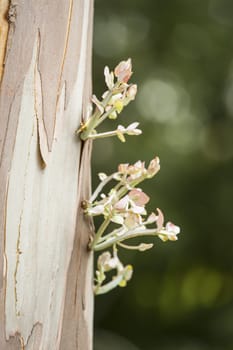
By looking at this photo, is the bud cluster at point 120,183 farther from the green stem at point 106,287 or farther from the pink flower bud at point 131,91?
the green stem at point 106,287

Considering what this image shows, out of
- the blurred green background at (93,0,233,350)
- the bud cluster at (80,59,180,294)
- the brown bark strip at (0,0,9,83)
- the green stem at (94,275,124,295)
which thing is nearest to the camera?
the brown bark strip at (0,0,9,83)

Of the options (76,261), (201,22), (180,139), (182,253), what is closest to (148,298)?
(182,253)

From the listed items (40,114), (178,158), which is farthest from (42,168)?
(178,158)

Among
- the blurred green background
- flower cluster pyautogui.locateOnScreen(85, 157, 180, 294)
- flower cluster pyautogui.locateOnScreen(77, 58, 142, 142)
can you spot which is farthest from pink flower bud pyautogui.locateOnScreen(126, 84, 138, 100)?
the blurred green background

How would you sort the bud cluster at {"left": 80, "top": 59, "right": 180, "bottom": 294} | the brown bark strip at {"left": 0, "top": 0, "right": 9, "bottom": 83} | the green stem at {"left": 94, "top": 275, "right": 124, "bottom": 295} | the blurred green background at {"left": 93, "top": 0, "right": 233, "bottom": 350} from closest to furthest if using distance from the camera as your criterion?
the brown bark strip at {"left": 0, "top": 0, "right": 9, "bottom": 83}
the bud cluster at {"left": 80, "top": 59, "right": 180, "bottom": 294}
the green stem at {"left": 94, "top": 275, "right": 124, "bottom": 295}
the blurred green background at {"left": 93, "top": 0, "right": 233, "bottom": 350}

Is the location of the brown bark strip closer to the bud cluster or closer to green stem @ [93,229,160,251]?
the bud cluster

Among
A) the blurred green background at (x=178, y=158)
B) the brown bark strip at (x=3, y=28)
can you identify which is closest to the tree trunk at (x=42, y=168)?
the brown bark strip at (x=3, y=28)

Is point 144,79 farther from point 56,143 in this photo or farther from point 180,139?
point 56,143
